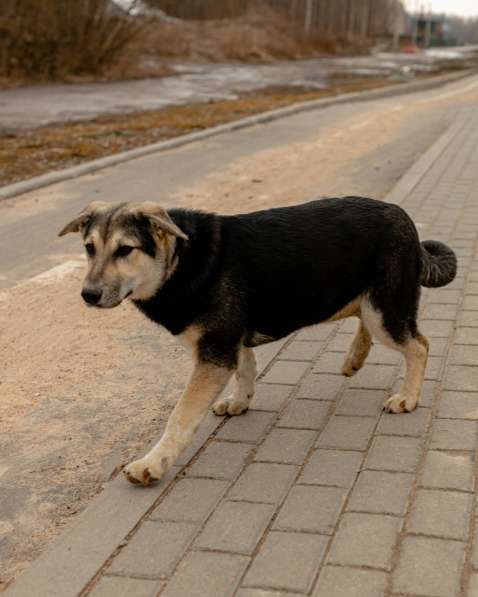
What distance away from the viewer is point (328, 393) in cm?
490

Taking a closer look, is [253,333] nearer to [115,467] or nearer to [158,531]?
[115,467]

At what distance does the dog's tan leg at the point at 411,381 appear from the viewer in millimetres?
4562

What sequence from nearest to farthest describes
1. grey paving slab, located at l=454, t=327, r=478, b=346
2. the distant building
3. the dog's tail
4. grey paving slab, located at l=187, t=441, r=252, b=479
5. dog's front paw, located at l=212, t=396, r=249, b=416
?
1. grey paving slab, located at l=187, t=441, r=252, b=479
2. dog's front paw, located at l=212, t=396, r=249, b=416
3. the dog's tail
4. grey paving slab, located at l=454, t=327, r=478, b=346
5. the distant building

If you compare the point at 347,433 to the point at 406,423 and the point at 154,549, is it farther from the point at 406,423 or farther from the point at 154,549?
the point at 154,549

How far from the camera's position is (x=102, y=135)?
1552 cm

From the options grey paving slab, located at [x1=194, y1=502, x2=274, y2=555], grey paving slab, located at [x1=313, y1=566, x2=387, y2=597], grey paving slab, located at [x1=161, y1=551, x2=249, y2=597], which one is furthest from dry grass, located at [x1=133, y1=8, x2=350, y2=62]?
grey paving slab, located at [x1=313, y1=566, x2=387, y2=597]

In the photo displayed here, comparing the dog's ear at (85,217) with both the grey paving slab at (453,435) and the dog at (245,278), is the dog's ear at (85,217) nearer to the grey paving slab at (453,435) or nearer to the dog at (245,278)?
the dog at (245,278)

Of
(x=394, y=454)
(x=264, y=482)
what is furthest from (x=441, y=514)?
(x=264, y=482)

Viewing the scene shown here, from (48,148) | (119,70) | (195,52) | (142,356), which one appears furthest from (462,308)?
(195,52)

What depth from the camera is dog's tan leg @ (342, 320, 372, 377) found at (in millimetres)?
4966

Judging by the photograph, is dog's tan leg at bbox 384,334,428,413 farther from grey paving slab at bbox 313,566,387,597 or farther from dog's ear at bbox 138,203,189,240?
grey paving slab at bbox 313,566,387,597

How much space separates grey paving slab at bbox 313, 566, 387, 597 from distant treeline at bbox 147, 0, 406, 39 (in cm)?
4338

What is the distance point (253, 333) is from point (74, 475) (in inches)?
41.1

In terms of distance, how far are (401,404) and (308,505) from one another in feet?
3.47
